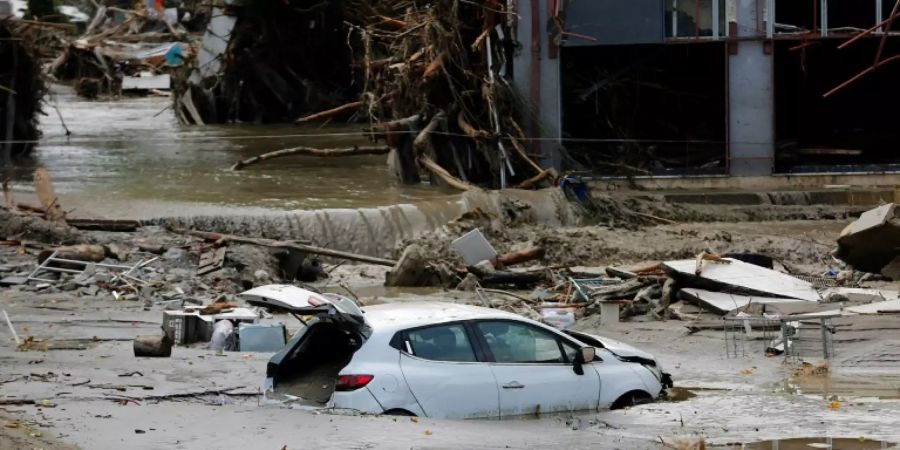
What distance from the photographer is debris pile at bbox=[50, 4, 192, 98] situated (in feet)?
193

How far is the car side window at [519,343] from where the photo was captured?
37.7ft

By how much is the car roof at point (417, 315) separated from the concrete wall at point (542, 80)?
16.9 metres

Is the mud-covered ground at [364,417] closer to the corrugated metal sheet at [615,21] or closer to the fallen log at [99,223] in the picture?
the fallen log at [99,223]

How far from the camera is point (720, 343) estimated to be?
16.2 metres

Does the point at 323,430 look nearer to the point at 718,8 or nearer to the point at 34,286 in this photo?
the point at 34,286

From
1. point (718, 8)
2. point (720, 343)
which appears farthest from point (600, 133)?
point (720, 343)

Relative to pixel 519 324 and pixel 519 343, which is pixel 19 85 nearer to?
pixel 519 324

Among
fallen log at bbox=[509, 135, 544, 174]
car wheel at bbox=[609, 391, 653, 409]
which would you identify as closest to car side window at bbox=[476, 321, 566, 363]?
car wheel at bbox=[609, 391, 653, 409]

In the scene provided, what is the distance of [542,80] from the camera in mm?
28688

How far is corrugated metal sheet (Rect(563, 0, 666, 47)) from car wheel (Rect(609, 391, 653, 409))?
17.1 meters

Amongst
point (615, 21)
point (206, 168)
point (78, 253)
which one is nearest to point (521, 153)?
point (615, 21)

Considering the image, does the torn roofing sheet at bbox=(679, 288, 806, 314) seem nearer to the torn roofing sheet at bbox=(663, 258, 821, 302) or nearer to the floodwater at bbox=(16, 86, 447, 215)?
the torn roofing sheet at bbox=(663, 258, 821, 302)

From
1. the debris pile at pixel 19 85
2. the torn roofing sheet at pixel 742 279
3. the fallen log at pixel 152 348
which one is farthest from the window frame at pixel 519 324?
the debris pile at pixel 19 85

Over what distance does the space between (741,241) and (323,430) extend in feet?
48.5
